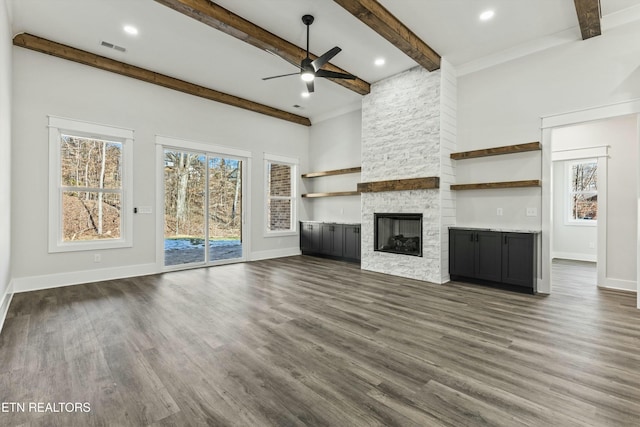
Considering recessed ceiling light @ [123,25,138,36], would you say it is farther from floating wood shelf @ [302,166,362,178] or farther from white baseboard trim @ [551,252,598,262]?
white baseboard trim @ [551,252,598,262]

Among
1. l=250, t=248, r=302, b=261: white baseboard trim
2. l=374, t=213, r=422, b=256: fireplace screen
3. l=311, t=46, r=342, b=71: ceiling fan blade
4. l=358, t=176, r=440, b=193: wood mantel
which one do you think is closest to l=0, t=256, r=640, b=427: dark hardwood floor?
l=374, t=213, r=422, b=256: fireplace screen

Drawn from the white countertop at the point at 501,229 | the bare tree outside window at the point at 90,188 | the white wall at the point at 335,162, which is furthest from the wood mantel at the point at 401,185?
the bare tree outside window at the point at 90,188

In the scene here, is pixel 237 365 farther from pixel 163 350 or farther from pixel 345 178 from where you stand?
pixel 345 178

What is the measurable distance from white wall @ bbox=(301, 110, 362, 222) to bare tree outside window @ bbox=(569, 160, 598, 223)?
513 centimetres

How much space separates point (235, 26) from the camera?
12.5ft

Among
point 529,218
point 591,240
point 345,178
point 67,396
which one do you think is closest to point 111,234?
point 67,396

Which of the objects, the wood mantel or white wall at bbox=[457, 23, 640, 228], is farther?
the wood mantel

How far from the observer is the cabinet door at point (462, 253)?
4820 mm

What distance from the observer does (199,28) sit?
4.13m

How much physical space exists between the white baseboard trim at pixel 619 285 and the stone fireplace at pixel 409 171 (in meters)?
2.27

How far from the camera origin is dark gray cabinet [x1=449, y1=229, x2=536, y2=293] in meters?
4.28

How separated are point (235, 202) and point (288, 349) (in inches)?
188

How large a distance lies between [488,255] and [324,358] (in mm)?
3440

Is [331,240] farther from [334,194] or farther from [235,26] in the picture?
[235,26]
